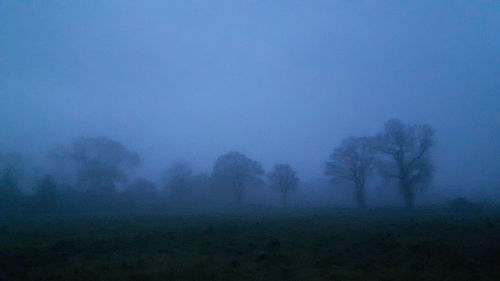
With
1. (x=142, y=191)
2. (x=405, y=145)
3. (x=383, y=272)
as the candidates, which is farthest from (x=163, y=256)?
(x=142, y=191)

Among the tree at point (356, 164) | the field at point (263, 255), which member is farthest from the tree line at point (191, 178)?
the field at point (263, 255)

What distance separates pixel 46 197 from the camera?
213 ft

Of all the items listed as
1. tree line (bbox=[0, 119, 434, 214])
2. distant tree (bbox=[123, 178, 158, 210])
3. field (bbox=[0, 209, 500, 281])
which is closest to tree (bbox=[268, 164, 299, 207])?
tree line (bbox=[0, 119, 434, 214])

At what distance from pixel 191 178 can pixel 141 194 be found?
1451 cm

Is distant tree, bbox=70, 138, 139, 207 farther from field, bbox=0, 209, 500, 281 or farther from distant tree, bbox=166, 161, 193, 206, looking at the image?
field, bbox=0, 209, 500, 281

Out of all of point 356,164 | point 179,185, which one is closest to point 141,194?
point 179,185

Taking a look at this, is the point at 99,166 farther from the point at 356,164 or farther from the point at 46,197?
the point at 356,164

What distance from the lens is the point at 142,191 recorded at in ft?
297

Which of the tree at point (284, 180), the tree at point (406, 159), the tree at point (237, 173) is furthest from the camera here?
the tree at point (237, 173)

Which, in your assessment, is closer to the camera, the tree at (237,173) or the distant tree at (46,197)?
the distant tree at (46,197)

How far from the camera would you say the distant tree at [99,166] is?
260 ft

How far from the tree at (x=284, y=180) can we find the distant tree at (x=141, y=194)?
27539 mm

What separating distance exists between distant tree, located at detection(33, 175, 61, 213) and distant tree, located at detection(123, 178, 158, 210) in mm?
16094

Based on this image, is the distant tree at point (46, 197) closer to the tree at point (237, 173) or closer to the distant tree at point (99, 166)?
the distant tree at point (99, 166)
